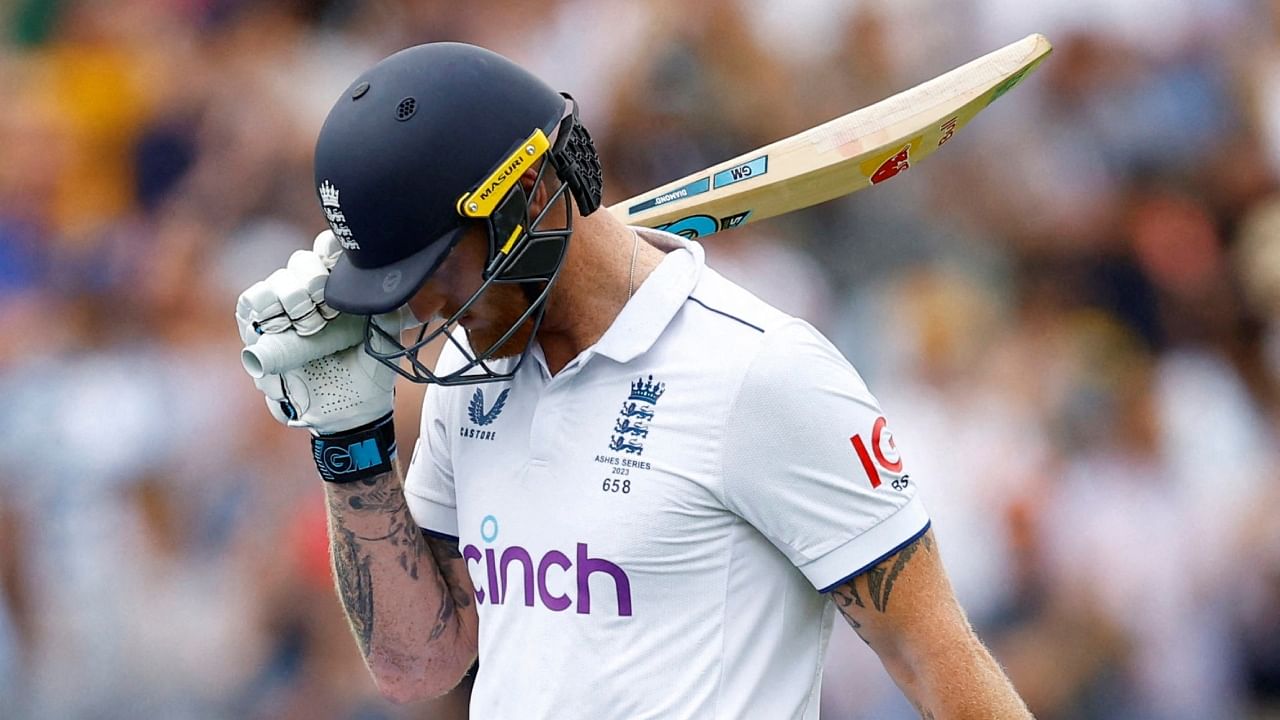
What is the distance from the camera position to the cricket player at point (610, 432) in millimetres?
2312

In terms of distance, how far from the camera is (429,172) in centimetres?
228

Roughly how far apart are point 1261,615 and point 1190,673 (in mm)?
320

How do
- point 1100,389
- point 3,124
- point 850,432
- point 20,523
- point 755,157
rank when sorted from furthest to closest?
point 3,124, point 20,523, point 1100,389, point 755,157, point 850,432

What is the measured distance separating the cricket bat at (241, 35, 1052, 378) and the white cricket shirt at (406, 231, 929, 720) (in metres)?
0.49

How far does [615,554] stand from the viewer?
2.36 m

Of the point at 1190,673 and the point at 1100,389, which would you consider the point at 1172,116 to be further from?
the point at 1190,673

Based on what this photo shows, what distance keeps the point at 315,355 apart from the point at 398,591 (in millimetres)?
500

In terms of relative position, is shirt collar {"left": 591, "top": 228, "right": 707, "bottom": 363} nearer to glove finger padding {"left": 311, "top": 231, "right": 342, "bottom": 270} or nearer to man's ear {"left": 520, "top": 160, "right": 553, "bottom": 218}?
man's ear {"left": 520, "top": 160, "right": 553, "bottom": 218}

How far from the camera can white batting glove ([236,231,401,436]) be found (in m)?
2.47

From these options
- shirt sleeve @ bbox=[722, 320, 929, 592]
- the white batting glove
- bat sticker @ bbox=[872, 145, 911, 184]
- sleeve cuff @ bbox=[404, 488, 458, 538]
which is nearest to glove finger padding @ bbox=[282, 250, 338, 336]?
the white batting glove

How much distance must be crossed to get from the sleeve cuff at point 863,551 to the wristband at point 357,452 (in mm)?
764

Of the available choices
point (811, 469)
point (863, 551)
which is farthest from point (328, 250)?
point (863, 551)

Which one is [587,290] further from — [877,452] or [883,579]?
[883,579]

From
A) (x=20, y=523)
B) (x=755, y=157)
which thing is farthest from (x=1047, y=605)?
(x=20, y=523)
